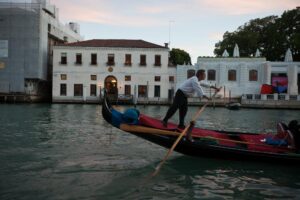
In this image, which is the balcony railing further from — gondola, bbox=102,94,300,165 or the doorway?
gondola, bbox=102,94,300,165

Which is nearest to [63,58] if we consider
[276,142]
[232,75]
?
[232,75]

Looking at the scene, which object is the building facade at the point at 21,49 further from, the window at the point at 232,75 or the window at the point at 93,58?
the window at the point at 232,75

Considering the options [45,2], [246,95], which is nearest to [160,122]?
[246,95]

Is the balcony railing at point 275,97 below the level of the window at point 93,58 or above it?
below

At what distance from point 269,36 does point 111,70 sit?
19177 mm

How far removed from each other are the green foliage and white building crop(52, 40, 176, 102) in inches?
473

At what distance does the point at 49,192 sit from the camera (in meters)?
5.44

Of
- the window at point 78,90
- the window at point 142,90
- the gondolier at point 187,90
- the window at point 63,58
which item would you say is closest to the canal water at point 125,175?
the gondolier at point 187,90

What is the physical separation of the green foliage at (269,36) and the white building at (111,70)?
1200 cm

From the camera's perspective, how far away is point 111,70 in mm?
36875

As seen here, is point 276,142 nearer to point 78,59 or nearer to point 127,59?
point 127,59

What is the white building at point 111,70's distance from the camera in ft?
121

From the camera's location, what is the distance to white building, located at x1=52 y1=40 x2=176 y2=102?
36750 mm

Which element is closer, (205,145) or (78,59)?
(205,145)
